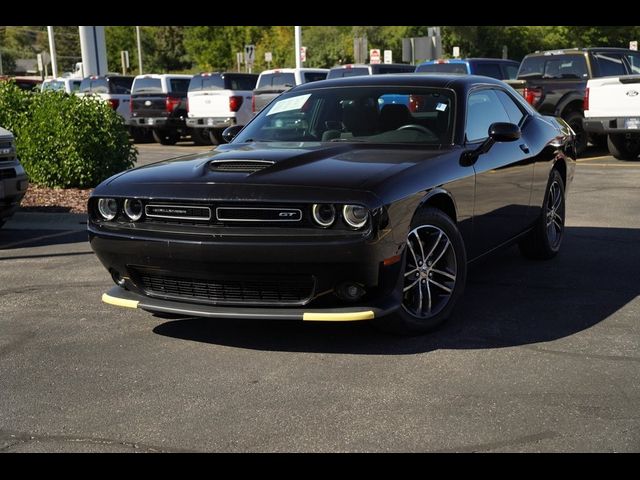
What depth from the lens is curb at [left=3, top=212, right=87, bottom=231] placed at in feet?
33.3

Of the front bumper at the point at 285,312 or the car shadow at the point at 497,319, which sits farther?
the car shadow at the point at 497,319

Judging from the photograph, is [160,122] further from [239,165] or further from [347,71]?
[239,165]

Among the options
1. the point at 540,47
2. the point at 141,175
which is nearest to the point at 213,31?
the point at 540,47

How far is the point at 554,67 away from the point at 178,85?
12274 millimetres

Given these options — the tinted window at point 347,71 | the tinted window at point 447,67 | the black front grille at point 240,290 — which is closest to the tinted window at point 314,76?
the tinted window at point 347,71

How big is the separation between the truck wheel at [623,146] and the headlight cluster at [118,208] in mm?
13051

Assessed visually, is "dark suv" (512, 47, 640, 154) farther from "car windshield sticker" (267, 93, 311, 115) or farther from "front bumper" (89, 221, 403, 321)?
"front bumper" (89, 221, 403, 321)

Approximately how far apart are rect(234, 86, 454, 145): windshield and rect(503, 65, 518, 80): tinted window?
47.2 feet

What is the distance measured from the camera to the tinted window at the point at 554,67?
57.2 feet

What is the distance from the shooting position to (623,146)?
16672mm

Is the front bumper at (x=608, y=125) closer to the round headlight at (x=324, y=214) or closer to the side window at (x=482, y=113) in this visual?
the side window at (x=482, y=113)

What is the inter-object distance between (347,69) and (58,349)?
17.3 meters

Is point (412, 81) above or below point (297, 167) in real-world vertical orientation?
above

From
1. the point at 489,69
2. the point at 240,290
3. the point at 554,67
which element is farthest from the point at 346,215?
the point at 489,69
